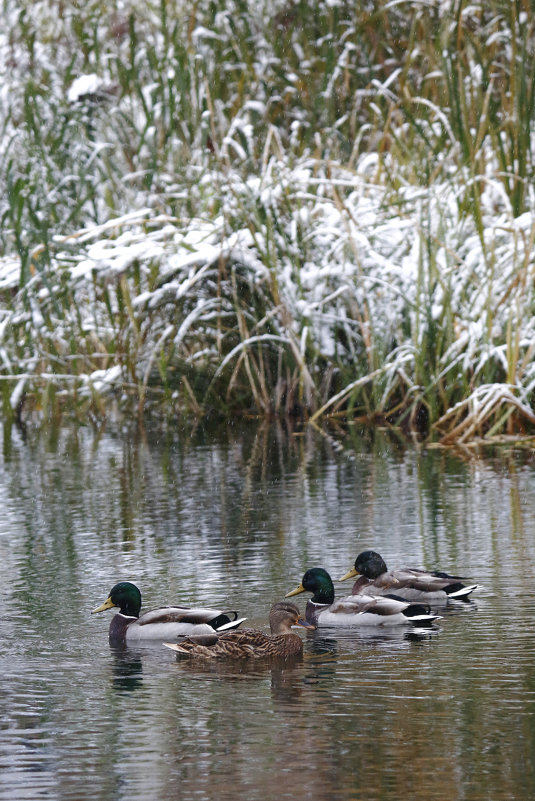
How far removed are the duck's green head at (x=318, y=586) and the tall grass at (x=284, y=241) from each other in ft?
17.8

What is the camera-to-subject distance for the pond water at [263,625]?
4.59m

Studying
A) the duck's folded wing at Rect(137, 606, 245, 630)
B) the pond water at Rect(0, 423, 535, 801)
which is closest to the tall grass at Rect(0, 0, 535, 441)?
the pond water at Rect(0, 423, 535, 801)

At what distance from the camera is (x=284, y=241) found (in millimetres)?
14156

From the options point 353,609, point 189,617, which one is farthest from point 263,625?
point 189,617

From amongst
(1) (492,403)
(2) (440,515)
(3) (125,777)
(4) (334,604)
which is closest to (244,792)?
(3) (125,777)

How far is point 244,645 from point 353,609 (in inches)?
28.9

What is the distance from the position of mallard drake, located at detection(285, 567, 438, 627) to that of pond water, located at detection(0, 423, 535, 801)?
0.08 metres

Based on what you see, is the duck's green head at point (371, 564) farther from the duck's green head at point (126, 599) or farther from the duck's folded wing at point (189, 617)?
the duck's green head at point (126, 599)

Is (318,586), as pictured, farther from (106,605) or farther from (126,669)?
(126,669)

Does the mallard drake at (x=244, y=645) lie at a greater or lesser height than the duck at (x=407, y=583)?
lesser

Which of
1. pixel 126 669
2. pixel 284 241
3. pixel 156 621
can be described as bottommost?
pixel 126 669

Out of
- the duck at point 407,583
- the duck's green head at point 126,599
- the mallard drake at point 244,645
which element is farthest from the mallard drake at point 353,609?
the duck's green head at point 126,599

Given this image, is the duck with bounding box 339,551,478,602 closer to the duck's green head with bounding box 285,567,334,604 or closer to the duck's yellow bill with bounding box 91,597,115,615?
the duck's green head with bounding box 285,567,334,604

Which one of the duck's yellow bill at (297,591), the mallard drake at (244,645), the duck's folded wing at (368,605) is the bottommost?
the mallard drake at (244,645)
